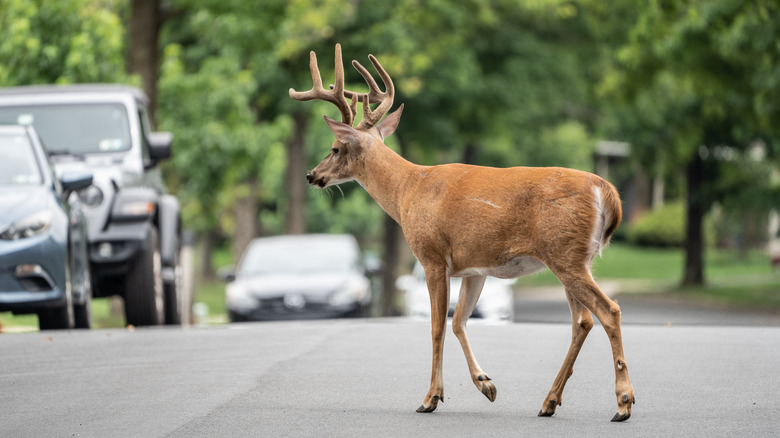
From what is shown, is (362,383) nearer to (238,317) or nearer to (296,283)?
(296,283)

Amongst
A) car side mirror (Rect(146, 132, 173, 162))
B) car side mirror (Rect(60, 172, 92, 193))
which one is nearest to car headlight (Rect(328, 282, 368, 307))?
car side mirror (Rect(146, 132, 173, 162))

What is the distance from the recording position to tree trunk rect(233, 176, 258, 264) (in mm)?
33284

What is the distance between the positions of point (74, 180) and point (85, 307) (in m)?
1.69

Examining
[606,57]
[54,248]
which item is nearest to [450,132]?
[606,57]

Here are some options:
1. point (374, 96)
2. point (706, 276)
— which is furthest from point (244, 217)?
point (374, 96)

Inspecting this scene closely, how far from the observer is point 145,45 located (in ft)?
78.3

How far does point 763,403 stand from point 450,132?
23927mm

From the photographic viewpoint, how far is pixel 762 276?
40.3 meters

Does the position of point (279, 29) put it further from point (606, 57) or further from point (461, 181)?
point (461, 181)

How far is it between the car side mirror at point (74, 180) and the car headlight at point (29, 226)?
313 millimetres

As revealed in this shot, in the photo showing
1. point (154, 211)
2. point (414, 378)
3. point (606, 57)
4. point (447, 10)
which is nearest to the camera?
point (414, 378)

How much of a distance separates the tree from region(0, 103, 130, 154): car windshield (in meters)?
10.5

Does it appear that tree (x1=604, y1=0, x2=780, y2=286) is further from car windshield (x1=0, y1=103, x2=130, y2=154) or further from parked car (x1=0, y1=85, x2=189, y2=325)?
car windshield (x1=0, y1=103, x2=130, y2=154)

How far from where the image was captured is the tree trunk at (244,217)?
3328cm
